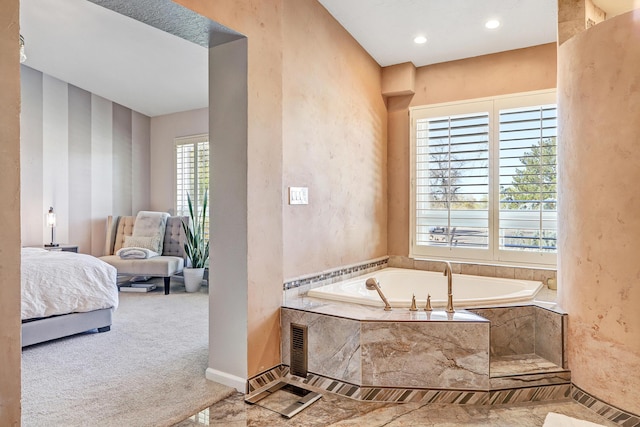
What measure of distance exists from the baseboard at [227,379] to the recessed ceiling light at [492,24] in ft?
10.3

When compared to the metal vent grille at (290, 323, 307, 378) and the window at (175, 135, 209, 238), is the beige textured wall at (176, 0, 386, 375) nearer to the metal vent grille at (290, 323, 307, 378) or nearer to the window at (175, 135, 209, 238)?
the metal vent grille at (290, 323, 307, 378)

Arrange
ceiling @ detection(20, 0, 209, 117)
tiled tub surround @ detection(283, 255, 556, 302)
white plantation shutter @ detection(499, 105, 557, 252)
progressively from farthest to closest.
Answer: ceiling @ detection(20, 0, 209, 117) → white plantation shutter @ detection(499, 105, 557, 252) → tiled tub surround @ detection(283, 255, 556, 302)

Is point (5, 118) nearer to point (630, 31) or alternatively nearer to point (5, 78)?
point (5, 78)

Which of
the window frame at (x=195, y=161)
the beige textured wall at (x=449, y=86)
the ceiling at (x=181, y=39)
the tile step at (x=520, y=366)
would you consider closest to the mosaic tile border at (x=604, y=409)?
the tile step at (x=520, y=366)

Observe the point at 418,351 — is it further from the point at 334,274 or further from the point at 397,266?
the point at 397,266

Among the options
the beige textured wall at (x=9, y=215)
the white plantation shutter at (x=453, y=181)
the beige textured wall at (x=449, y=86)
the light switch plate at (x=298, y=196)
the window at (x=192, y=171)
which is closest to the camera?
the beige textured wall at (x=9, y=215)

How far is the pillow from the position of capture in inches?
219

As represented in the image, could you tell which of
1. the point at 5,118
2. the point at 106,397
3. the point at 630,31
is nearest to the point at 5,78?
the point at 5,118

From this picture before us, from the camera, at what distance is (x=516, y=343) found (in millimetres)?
2709

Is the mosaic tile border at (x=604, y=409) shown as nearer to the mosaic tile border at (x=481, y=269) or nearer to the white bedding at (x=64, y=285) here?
the mosaic tile border at (x=481, y=269)

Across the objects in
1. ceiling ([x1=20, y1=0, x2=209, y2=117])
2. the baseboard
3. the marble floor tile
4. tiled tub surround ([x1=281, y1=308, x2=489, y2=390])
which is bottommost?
the marble floor tile

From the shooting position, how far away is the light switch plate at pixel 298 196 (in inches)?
112

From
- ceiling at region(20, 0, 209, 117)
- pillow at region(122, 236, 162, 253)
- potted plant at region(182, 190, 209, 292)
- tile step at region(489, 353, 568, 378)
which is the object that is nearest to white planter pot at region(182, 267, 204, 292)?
potted plant at region(182, 190, 209, 292)

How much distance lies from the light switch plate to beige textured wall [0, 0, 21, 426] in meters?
1.66
